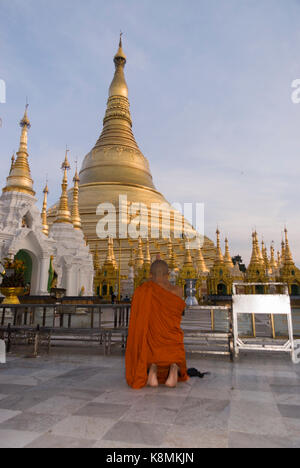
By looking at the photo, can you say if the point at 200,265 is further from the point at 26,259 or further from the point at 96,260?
the point at 26,259

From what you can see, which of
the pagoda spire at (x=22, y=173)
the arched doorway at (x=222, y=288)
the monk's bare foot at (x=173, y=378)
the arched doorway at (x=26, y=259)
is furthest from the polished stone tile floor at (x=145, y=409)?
the arched doorway at (x=222, y=288)

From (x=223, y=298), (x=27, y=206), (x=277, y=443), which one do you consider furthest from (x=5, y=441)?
(x=223, y=298)

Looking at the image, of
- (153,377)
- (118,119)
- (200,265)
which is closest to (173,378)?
(153,377)

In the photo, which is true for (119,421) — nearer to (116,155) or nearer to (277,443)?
(277,443)

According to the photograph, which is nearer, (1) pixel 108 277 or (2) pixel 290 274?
(2) pixel 290 274

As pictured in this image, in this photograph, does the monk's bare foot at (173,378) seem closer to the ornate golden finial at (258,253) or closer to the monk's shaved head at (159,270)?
the monk's shaved head at (159,270)

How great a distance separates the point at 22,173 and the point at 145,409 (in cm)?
1499

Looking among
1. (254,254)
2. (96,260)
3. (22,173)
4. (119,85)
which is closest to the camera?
(22,173)

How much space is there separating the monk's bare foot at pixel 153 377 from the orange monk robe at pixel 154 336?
6 centimetres

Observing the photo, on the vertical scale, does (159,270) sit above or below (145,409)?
above

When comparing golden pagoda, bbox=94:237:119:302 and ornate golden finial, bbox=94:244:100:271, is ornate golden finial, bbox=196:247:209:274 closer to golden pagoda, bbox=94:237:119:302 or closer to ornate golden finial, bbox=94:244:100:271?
golden pagoda, bbox=94:237:119:302

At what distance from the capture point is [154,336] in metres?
3.93

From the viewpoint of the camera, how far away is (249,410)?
2918 millimetres
